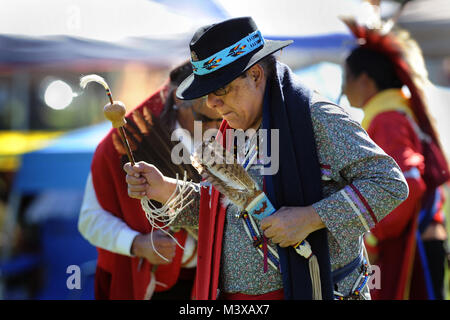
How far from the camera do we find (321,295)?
178 centimetres

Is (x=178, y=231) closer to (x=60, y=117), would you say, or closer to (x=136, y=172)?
(x=136, y=172)

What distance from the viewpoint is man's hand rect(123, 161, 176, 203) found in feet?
6.40

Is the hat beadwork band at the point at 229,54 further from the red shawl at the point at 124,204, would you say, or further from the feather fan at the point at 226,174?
the red shawl at the point at 124,204

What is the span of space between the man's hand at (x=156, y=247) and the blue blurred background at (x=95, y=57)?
734 mm

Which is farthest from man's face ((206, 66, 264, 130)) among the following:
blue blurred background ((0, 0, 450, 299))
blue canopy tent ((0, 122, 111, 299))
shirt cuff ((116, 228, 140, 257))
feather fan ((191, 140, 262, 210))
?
blue canopy tent ((0, 122, 111, 299))

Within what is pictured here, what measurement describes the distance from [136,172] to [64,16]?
179 centimetres

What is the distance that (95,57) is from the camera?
11.4 ft

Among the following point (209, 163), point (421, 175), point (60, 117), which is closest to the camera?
point (209, 163)

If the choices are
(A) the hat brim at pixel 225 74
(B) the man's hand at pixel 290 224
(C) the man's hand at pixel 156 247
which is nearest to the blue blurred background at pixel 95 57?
(A) the hat brim at pixel 225 74

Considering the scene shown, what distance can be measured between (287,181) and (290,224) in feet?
0.50

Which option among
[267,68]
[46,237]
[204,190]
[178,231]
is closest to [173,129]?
[178,231]

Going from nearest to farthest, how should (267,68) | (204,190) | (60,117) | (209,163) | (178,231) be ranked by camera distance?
(209,163)
(267,68)
(204,190)
(178,231)
(60,117)

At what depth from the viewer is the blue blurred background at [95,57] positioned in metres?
3.35

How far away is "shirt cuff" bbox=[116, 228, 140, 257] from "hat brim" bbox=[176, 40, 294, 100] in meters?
1.01
